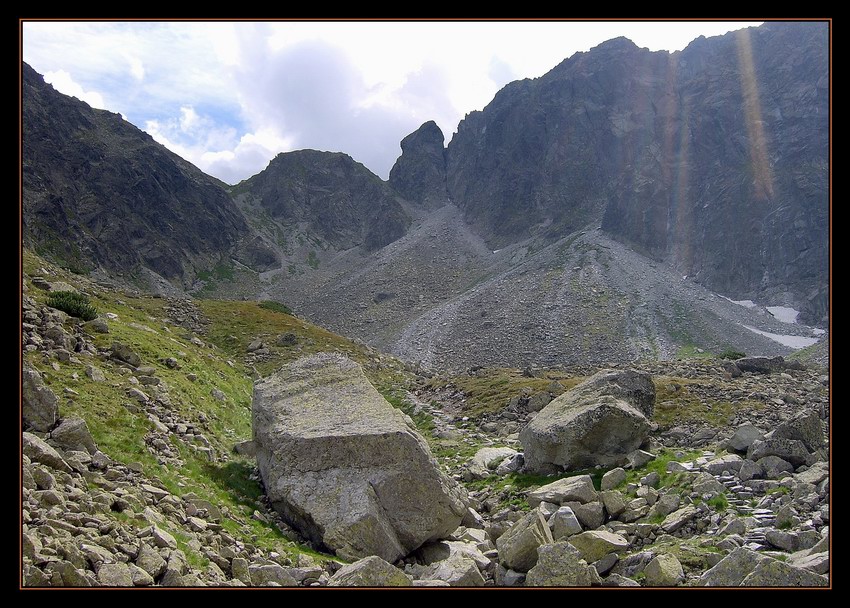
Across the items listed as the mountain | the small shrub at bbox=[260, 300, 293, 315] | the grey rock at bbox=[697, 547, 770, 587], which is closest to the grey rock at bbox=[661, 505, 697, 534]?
Answer: the grey rock at bbox=[697, 547, 770, 587]

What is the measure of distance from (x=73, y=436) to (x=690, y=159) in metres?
170

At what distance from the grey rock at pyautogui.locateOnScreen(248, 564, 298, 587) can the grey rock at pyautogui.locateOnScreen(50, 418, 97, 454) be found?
188 inches

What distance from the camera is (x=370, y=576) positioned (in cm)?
916

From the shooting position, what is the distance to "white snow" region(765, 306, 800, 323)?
351 feet

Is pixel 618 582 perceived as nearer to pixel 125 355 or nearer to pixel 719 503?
pixel 719 503

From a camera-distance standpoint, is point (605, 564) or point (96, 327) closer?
point (605, 564)

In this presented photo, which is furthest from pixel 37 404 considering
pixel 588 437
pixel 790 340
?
pixel 790 340

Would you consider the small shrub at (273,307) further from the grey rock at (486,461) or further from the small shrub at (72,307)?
the grey rock at (486,461)

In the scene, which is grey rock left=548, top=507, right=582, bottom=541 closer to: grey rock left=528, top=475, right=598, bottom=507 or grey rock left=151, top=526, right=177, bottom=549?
grey rock left=528, top=475, right=598, bottom=507

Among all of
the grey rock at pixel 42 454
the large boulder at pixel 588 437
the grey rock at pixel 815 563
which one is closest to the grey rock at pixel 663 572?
the grey rock at pixel 815 563

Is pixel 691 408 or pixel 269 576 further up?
pixel 691 408

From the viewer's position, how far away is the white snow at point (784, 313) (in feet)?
351

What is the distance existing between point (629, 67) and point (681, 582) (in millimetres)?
198359

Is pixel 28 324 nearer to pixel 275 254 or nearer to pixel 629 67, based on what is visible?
pixel 275 254
